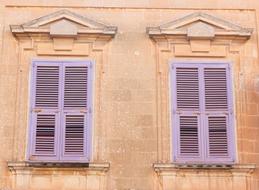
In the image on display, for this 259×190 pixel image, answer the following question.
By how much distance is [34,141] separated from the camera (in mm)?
12930

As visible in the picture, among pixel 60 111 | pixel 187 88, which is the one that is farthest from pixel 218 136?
pixel 60 111

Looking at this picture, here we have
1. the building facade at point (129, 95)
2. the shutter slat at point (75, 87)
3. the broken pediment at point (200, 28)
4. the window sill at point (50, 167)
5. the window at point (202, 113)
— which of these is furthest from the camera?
the broken pediment at point (200, 28)

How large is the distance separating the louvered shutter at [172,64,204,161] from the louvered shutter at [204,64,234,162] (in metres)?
0.19

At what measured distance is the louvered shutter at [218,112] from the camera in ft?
42.7

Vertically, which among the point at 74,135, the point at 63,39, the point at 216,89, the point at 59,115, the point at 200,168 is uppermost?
the point at 63,39

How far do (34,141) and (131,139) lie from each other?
1786mm

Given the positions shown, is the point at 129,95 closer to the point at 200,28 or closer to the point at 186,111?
the point at 186,111

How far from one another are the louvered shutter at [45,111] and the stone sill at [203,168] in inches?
76.9

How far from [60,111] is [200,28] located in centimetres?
316

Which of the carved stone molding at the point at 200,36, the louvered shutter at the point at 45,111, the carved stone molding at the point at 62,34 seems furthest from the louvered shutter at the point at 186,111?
the louvered shutter at the point at 45,111

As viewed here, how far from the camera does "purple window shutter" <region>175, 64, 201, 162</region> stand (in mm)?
12992

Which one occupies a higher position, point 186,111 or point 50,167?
point 186,111

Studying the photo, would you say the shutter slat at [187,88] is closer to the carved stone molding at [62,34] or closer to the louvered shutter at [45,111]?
the carved stone molding at [62,34]

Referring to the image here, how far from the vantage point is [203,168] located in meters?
12.7
